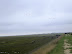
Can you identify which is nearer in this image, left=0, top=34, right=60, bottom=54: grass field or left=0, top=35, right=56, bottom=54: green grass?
left=0, top=34, right=60, bottom=54: grass field

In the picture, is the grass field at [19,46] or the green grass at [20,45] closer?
the grass field at [19,46]

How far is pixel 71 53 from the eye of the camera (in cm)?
2522

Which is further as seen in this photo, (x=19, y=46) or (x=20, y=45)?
(x=20, y=45)
